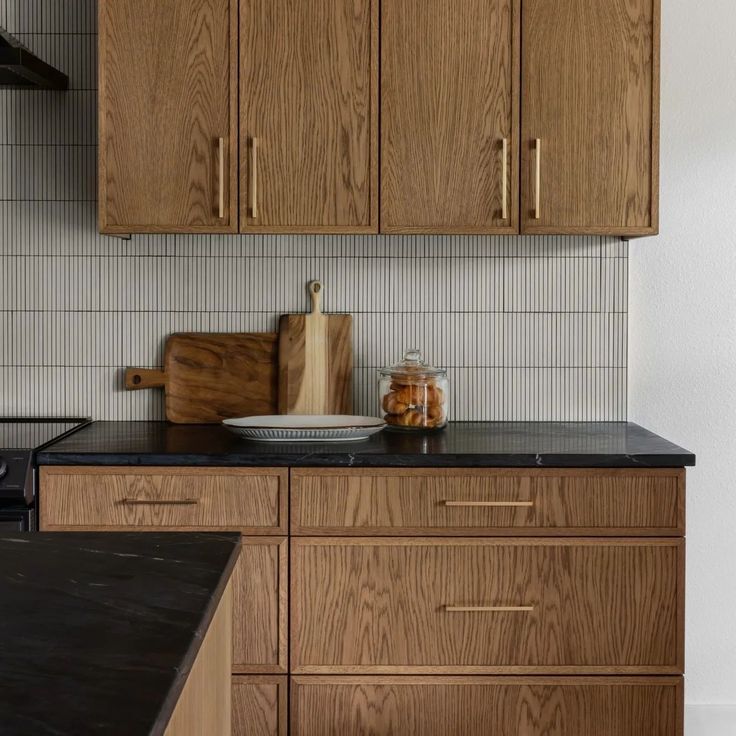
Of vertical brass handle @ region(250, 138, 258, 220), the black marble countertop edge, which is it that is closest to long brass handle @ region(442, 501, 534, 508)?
vertical brass handle @ region(250, 138, 258, 220)

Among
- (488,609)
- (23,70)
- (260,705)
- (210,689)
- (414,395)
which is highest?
(23,70)

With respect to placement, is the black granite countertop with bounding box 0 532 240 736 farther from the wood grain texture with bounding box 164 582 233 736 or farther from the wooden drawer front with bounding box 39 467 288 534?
the wooden drawer front with bounding box 39 467 288 534

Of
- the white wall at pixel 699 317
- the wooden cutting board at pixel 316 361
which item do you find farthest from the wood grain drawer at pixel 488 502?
the white wall at pixel 699 317

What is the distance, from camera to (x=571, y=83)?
8.22 feet

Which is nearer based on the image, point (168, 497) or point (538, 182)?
point (168, 497)

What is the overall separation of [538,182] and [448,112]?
30 cm

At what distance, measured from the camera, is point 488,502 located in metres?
2.29

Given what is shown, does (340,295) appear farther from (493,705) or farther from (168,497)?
(493,705)

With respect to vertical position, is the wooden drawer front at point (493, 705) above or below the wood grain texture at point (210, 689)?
below

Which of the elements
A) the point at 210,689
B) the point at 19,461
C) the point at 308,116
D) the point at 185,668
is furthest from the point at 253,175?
the point at 185,668

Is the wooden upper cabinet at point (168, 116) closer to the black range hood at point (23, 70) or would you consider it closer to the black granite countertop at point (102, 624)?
the black range hood at point (23, 70)

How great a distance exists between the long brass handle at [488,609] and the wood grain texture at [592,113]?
0.96 metres

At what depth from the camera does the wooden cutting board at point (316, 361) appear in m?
2.86

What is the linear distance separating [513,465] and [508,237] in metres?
0.88
